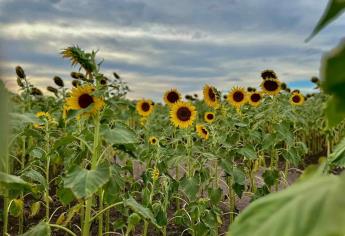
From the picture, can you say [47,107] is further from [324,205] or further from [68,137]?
[324,205]

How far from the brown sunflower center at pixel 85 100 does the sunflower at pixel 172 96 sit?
251 cm

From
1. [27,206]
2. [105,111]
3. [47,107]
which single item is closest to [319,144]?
[47,107]

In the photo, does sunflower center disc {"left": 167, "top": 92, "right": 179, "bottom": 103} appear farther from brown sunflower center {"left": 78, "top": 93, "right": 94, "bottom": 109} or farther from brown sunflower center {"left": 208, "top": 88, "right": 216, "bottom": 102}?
brown sunflower center {"left": 78, "top": 93, "right": 94, "bottom": 109}

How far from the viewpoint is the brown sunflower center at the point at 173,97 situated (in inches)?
196

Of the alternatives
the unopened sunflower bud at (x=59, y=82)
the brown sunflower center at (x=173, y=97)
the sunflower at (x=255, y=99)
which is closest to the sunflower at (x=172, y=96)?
the brown sunflower center at (x=173, y=97)

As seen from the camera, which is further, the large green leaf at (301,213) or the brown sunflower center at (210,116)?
the brown sunflower center at (210,116)

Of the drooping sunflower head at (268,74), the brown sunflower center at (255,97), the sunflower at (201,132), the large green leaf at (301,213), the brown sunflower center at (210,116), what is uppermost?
the drooping sunflower head at (268,74)

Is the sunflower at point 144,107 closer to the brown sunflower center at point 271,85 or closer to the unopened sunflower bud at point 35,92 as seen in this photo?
the unopened sunflower bud at point 35,92

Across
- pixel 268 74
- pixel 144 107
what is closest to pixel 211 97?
pixel 268 74

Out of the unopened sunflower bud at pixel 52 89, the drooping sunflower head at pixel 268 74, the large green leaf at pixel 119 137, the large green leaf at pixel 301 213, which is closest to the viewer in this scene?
the large green leaf at pixel 301 213

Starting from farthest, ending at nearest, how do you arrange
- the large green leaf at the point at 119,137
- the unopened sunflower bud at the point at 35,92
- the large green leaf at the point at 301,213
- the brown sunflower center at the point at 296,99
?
the brown sunflower center at the point at 296,99 < the unopened sunflower bud at the point at 35,92 < the large green leaf at the point at 119,137 < the large green leaf at the point at 301,213

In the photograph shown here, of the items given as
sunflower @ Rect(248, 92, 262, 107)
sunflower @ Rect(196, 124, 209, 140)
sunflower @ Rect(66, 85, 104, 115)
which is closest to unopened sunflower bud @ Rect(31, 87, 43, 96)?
sunflower @ Rect(196, 124, 209, 140)

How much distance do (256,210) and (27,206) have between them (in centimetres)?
442

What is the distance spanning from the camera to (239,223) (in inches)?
17.6
